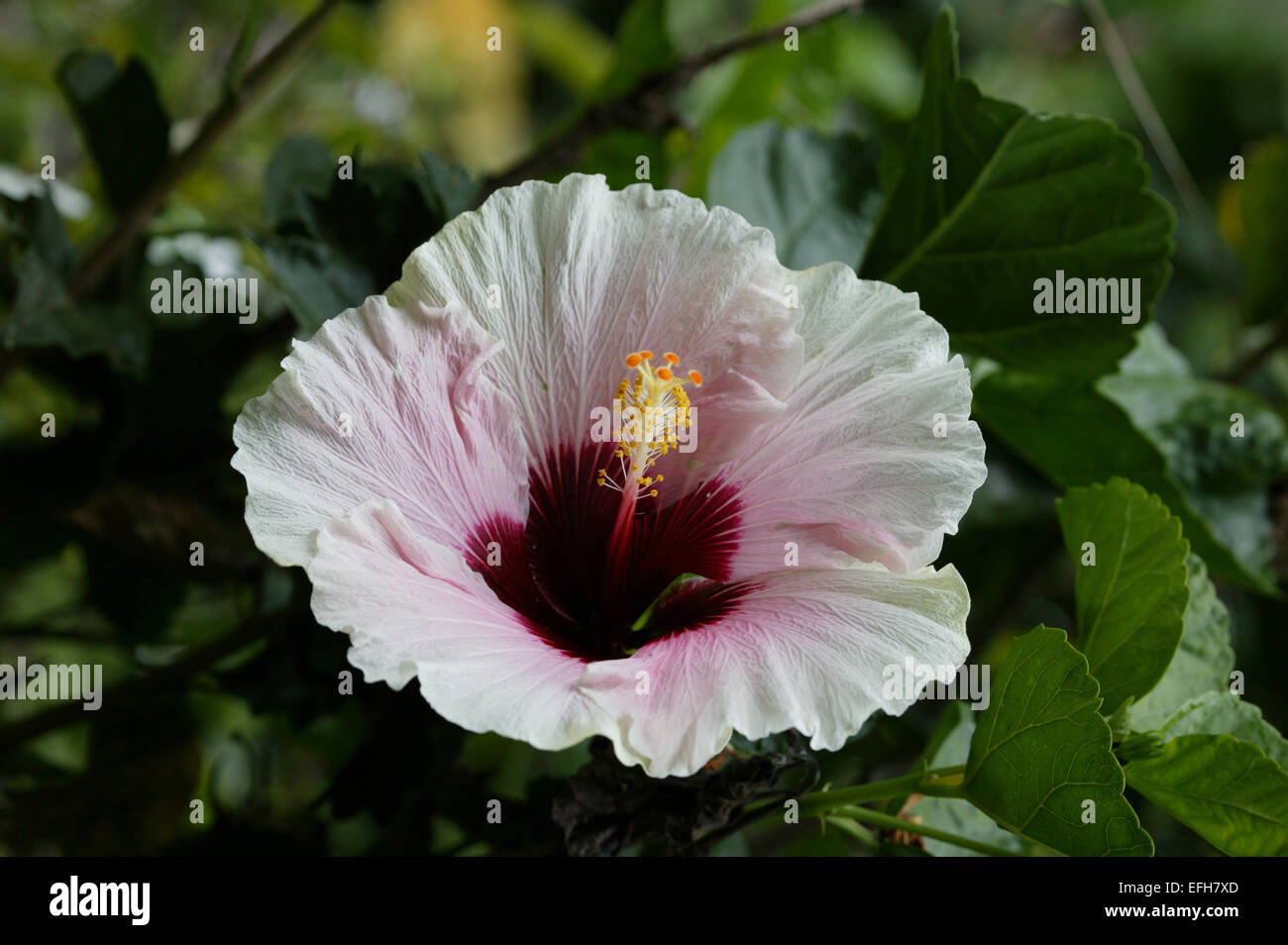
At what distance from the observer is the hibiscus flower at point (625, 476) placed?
427 mm

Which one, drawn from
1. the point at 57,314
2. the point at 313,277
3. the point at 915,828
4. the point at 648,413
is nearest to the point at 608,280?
the point at 648,413

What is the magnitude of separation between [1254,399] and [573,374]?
1.85 ft

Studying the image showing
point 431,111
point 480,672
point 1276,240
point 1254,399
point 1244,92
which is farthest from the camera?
point 1244,92

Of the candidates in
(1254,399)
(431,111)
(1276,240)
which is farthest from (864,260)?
(431,111)

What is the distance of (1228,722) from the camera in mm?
536

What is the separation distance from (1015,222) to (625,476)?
0.27m

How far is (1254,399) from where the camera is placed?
0.84 metres

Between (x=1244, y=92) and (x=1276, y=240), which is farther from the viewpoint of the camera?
(x=1244, y=92)

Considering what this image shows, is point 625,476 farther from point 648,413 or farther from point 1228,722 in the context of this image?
point 1228,722

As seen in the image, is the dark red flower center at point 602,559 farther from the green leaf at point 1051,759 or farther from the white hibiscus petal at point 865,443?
the green leaf at point 1051,759

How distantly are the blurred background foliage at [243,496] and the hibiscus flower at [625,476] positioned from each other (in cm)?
7

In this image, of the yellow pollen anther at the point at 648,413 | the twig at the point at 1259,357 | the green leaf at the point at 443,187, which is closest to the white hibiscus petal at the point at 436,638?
the yellow pollen anther at the point at 648,413
